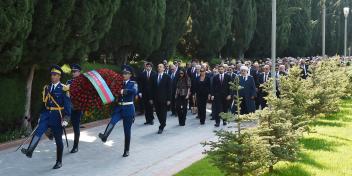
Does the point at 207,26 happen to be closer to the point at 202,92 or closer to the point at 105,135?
the point at 202,92

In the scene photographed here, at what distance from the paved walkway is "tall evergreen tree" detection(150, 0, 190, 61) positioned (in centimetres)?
765

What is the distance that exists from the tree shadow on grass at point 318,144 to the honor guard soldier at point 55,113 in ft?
17.3

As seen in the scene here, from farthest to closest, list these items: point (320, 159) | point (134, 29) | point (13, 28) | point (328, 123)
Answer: point (134, 29) → point (328, 123) → point (13, 28) → point (320, 159)

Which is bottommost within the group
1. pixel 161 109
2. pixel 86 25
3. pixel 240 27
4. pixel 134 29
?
pixel 161 109

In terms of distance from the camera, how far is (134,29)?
18578 millimetres

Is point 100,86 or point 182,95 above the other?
point 100,86

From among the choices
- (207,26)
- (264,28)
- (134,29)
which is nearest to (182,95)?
(134,29)

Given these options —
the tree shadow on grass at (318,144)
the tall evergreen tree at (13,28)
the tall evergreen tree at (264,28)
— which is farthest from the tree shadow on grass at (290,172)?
the tall evergreen tree at (264,28)

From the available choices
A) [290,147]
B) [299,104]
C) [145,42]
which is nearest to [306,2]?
[145,42]

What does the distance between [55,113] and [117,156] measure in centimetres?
186

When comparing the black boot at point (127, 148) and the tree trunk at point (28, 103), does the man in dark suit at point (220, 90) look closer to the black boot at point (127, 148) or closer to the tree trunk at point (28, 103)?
the black boot at point (127, 148)

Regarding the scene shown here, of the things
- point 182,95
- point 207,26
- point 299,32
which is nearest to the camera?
point 182,95

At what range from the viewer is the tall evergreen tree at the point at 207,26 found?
94.2ft

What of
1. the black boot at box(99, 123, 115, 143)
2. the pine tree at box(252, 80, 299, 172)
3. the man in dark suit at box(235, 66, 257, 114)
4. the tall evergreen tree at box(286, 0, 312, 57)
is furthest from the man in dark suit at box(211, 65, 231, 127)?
the tall evergreen tree at box(286, 0, 312, 57)
